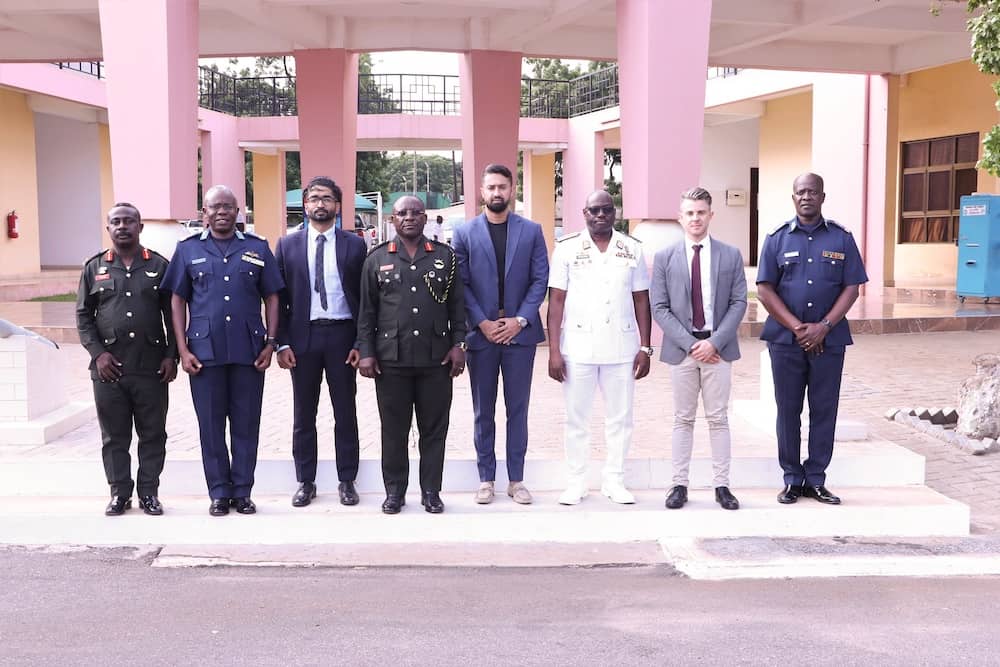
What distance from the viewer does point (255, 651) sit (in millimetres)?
3818

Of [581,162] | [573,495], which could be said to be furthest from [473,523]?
[581,162]

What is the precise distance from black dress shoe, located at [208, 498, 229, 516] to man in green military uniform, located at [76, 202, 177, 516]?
28 centimetres

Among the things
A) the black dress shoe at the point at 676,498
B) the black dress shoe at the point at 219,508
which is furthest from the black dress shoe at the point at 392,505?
the black dress shoe at the point at 676,498

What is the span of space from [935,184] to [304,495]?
17.5m

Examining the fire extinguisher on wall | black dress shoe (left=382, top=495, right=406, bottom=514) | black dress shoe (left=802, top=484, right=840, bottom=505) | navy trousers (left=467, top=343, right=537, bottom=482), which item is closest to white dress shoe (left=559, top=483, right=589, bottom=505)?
navy trousers (left=467, top=343, right=537, bottom=482)

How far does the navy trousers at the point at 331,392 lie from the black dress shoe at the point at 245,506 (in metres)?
0.33

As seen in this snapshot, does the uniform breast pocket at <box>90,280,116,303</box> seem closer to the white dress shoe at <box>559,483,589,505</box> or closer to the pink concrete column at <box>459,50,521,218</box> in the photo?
the white dress shoe at <box>559,483,589,505</box>

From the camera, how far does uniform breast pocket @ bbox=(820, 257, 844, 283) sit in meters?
5.43

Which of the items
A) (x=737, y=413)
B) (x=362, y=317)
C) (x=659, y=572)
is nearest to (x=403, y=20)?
(x=737, y=413)

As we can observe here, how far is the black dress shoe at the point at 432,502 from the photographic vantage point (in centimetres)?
539

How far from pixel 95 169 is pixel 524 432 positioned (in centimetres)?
2211

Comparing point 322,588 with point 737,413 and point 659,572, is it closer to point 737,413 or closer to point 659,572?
point 659,572

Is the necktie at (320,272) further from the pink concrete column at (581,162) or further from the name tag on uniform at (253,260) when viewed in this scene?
the pink concrete column at (581,162)

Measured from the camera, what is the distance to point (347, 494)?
18.3 ft
